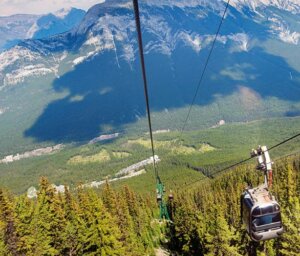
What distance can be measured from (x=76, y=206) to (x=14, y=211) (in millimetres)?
11591

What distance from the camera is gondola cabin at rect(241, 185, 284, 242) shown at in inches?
875

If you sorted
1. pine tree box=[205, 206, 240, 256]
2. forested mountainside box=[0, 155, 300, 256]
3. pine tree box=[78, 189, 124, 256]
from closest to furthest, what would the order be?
forested mountainside box=[0, 155, 300, 256] → pine tree box=[78, 189, 124, 256] → pine tree box=[205, 206, 240, 256]

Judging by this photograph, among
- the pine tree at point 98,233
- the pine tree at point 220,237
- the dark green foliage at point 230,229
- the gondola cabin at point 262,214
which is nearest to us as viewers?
the gondola cabin at point 262,214

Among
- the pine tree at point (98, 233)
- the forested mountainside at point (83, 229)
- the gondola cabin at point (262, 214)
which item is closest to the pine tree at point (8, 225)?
the forested mountainside at point (83, 229)

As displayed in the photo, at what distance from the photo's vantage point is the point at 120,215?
267 feet

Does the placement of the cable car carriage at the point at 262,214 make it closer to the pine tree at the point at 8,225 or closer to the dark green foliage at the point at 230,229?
the dark green foliage at the point at 230,229

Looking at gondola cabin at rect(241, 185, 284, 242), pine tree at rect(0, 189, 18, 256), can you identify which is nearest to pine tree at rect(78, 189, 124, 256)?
pine tree at rect(0, 189, 18, 256)

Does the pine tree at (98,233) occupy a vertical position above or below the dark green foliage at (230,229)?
above

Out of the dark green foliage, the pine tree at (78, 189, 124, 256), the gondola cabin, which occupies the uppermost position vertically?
the gondola cabin

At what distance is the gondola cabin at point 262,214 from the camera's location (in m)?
22.2

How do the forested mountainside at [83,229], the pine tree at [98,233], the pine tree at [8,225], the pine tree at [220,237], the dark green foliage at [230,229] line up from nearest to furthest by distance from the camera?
the pine tree at [8,225], the forested mountainside at [83,229], the dark green foliage at [230,229], the pine tree at [98,233], the pine tree at [220,237]

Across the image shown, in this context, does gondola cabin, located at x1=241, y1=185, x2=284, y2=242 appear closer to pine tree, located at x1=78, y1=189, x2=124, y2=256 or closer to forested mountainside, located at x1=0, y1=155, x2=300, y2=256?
forested mountainside, located at x1=0, y1=155, x2=300, y2=256

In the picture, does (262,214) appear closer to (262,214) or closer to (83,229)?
(262,214)

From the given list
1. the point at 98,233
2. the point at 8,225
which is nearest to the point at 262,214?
the point at 98,233
